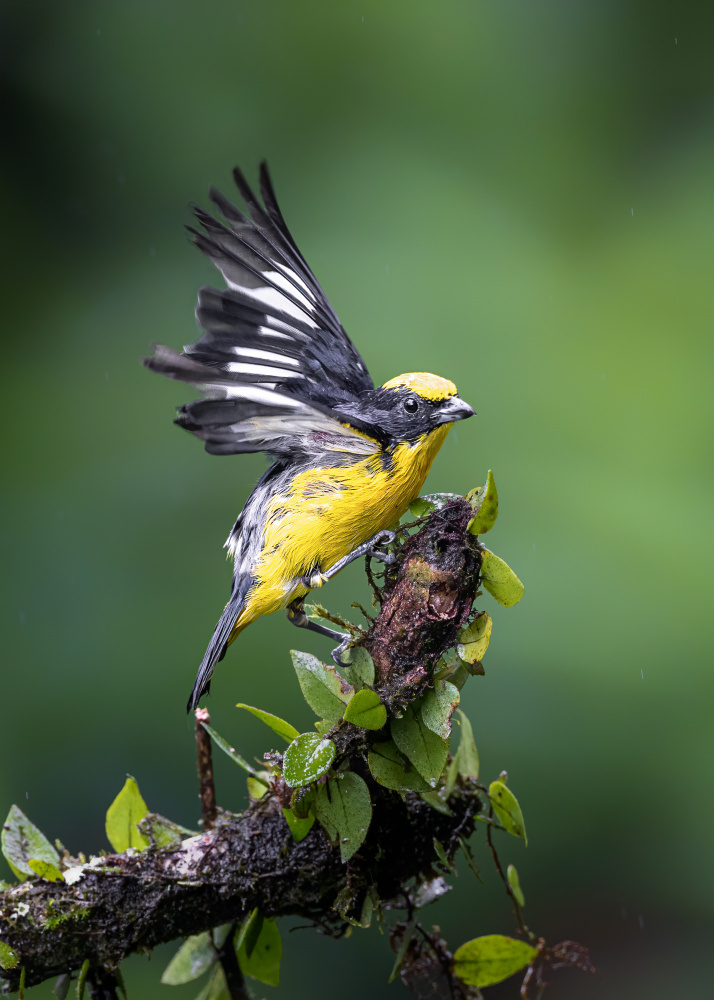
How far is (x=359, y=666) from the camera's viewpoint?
3.43 feet

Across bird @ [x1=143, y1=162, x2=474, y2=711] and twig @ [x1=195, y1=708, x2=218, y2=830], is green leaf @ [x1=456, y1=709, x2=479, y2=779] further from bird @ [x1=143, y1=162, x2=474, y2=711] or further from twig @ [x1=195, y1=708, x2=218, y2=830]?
twig @ [x1=195, y1=708, x2=218, y2=830]

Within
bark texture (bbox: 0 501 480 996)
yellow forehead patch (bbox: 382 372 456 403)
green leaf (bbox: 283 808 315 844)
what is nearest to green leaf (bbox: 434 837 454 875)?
bark texture (bbox: 0 501 480 996)

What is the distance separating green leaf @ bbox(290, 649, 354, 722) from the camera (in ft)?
3.54

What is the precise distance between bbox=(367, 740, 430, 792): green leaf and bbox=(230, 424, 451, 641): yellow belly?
40cm

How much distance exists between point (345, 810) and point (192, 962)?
0.35 metres

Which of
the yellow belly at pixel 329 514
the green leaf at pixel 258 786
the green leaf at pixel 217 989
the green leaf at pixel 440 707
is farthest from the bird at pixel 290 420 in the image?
the green leaf at pixel 217 989

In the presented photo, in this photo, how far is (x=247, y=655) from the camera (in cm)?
231

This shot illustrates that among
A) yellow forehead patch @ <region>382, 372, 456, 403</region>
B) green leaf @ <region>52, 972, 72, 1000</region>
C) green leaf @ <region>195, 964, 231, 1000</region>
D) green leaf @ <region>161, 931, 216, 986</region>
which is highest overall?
yellow forehead patch @ <region>382, 372, 456, 403</region>

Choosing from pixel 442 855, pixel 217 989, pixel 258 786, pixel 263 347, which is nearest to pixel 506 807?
pixel 442 855

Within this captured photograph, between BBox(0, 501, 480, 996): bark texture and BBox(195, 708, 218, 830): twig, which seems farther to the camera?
BBox(195, 708, 218, 830): twig

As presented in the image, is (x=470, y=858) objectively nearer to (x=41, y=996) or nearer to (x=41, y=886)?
(x=41, y=886)

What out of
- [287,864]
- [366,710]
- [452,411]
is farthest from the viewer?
[452,411]

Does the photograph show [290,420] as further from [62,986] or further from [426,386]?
[62,986]

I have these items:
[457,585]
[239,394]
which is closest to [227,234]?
[239,394]
